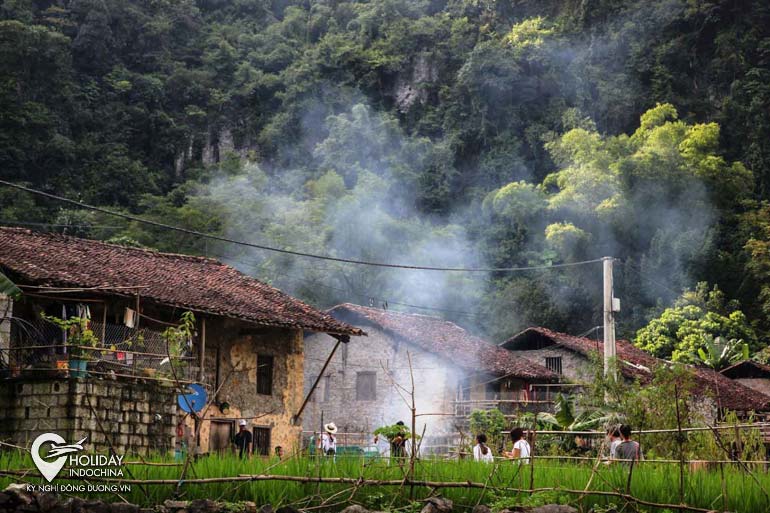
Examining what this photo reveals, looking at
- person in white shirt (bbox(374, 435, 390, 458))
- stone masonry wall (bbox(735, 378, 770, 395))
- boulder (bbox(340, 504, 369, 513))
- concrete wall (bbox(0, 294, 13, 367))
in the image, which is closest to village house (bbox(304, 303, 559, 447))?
person in white shirt (bbox(374, 435, 390, 458))

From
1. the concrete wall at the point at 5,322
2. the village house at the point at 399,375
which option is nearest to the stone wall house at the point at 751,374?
the village house at the point at 399,375

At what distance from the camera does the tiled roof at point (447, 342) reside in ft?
115

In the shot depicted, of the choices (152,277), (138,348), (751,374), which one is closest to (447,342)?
(152,277)

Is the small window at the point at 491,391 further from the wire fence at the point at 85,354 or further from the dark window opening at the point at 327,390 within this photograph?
the wire fence at the point at 85,354

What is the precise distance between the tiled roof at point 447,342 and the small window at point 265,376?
9146mm

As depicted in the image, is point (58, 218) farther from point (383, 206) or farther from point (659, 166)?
point (659, 166)

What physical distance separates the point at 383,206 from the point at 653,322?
22381mm

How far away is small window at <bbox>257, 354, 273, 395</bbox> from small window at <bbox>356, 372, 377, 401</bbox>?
9.70 metres

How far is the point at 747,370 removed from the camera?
4522 cm

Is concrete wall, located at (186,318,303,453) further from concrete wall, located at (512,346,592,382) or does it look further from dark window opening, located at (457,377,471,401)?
concrete wall, located at (512,346,592,382)

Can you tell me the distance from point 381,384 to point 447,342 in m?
2.68

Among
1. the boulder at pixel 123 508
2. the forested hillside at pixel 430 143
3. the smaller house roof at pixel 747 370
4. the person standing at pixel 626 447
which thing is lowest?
the boulder at pixel 123 508

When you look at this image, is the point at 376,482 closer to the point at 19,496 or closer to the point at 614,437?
the point at 19,496

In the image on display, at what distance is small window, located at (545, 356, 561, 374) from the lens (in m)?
40.9
